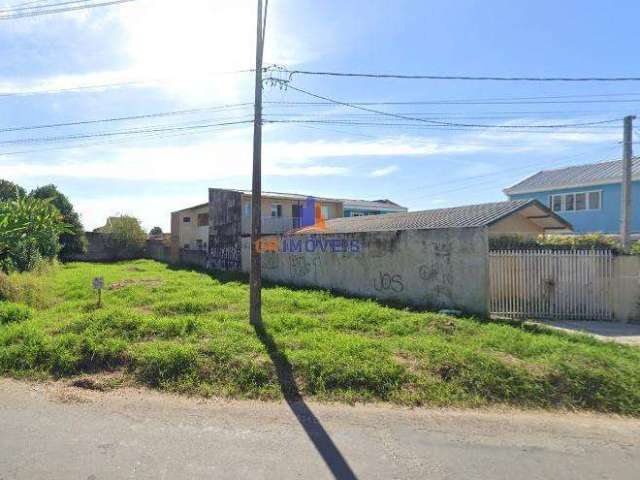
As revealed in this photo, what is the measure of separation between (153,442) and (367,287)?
9.43m

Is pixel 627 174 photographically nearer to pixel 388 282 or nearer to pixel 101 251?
pixel 388 282

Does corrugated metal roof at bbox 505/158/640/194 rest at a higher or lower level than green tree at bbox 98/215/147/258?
higher

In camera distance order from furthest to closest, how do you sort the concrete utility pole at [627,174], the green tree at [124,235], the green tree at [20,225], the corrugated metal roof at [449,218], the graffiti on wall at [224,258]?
the green tree at [124,235] → the graffiti on wall at [224,258] → the concrete utility pole at [627,174] → the green tree at [20,225] → the corrugated metal roof at [449,218]

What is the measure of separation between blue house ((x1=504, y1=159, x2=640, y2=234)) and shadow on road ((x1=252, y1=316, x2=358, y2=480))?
2022cm

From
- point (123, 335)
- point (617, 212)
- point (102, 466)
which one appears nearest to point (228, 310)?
point (123, 335)

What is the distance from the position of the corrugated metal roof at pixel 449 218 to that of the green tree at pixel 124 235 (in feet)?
71.2

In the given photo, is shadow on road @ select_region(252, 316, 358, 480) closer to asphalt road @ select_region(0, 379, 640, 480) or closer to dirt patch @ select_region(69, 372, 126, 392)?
asphalt road @ select_region(0, 379, 640, 480)

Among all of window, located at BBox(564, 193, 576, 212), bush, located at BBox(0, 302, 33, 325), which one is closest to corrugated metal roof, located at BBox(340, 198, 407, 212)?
window, located at BBox(564, 193, 576, 212)

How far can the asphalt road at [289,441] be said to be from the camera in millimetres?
3609

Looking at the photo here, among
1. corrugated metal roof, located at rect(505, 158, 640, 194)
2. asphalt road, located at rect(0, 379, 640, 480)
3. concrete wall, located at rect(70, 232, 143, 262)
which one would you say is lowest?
asphalt road, located at rect(0, 379, 640, 480)

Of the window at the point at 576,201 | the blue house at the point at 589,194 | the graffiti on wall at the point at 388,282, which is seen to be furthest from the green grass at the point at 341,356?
the window at the point at 576,201

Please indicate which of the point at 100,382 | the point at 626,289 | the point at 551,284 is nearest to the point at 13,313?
the point at 100,382

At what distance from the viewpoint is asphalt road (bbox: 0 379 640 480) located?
3609 mm

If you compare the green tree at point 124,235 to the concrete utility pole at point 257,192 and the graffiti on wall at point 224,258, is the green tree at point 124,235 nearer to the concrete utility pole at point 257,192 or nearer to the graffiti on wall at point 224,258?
the graffiti on wall at point 224,258
